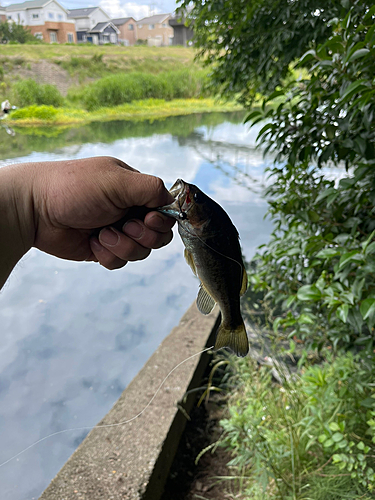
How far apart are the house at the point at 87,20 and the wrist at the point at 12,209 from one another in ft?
8.11

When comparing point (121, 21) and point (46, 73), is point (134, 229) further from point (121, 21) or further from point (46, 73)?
point (121, 21)

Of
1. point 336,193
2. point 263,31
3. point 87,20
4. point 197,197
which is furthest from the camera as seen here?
point 87,20

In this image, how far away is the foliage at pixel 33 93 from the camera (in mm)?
2258

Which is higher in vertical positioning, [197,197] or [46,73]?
[46,73]

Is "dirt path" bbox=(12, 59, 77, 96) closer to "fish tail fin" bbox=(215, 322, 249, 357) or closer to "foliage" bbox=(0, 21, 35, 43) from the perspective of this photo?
"foliage" bbox=(0, 21, 35, 43)

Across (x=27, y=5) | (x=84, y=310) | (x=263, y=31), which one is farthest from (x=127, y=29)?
(x=84, y=310)

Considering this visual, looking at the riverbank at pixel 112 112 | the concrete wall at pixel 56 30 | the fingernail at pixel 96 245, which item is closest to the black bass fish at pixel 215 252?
the fingernail at pixel 96 245

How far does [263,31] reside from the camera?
1596mm

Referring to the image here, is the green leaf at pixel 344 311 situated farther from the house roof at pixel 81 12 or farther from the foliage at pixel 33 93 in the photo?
the house roof at pixel 81 12

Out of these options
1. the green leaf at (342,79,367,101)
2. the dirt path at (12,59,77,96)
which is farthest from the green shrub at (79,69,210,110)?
the green leaf at (342,79,367,101)

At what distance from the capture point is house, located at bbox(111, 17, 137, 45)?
301 cm

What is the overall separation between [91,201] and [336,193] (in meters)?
0.77

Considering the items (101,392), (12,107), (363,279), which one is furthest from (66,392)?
(12,107)

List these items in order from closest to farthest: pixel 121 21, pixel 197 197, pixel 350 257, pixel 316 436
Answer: pixel 197 197 → pixel 350 257 → pixel 316 436 → pixel 121 21
